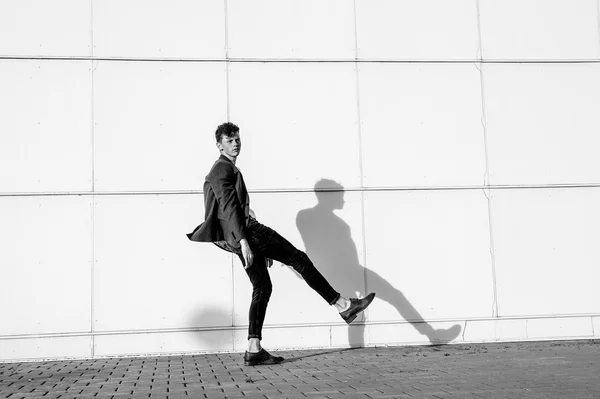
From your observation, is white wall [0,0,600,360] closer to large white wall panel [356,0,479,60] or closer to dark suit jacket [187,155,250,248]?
large white wall panel [356,0,479,60]

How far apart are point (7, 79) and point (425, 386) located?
5.13 metres

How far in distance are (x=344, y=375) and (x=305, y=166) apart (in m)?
2.80

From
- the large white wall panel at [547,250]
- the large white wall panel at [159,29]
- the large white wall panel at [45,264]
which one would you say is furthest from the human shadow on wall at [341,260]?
the large white wall panel at [45,264]

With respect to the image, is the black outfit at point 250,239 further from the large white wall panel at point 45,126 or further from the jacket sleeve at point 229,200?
the large white wall panel at point 45,126

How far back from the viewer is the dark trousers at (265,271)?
7.00m

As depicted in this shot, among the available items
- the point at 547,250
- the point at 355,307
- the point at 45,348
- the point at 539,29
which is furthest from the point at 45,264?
the point at 539,29

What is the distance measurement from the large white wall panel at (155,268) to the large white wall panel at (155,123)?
0.71 ft

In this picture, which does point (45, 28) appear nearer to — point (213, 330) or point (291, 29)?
point (291, 29)

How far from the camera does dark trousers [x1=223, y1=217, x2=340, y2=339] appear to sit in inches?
276

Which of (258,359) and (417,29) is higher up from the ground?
(417,29)

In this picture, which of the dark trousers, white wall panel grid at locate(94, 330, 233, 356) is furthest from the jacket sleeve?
white wall panel grid at locate(94, 330, 233, 356)

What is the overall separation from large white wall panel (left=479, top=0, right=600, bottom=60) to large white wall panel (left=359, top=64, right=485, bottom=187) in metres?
0.56

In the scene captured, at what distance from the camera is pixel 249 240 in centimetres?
702

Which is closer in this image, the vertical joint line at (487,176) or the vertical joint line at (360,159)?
the vertical joint line at (360,159)
